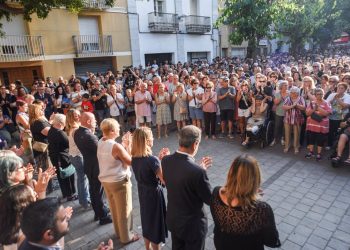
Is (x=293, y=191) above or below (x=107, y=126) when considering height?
below

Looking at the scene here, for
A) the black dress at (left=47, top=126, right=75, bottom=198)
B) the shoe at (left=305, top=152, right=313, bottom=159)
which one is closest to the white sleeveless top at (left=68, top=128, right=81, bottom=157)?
the black dress at (left=47, top=126, right=75, bottom=198)

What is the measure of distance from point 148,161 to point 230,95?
525 cm

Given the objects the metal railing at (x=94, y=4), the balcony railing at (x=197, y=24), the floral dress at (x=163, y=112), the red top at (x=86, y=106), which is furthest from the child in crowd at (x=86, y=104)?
the balcony railing at (x=197, y=24)

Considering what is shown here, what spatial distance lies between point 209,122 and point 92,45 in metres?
11.5

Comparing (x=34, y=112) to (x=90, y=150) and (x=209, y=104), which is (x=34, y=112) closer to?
(x=90, y=150)

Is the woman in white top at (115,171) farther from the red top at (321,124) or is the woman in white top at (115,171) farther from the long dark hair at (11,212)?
the red top at (321,124)

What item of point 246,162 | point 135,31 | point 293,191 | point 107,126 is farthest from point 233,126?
point 135,31

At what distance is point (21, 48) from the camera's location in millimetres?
14492

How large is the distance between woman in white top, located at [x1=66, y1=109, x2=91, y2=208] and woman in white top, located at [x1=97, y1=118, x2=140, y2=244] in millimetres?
960

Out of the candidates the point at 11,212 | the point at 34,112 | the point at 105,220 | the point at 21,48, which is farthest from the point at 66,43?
the point at 11,212

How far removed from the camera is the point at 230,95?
25.5 feet

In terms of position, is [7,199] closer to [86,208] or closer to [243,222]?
[243,222]

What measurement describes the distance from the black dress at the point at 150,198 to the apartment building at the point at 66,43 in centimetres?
1401

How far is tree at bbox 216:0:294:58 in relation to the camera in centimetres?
1180
